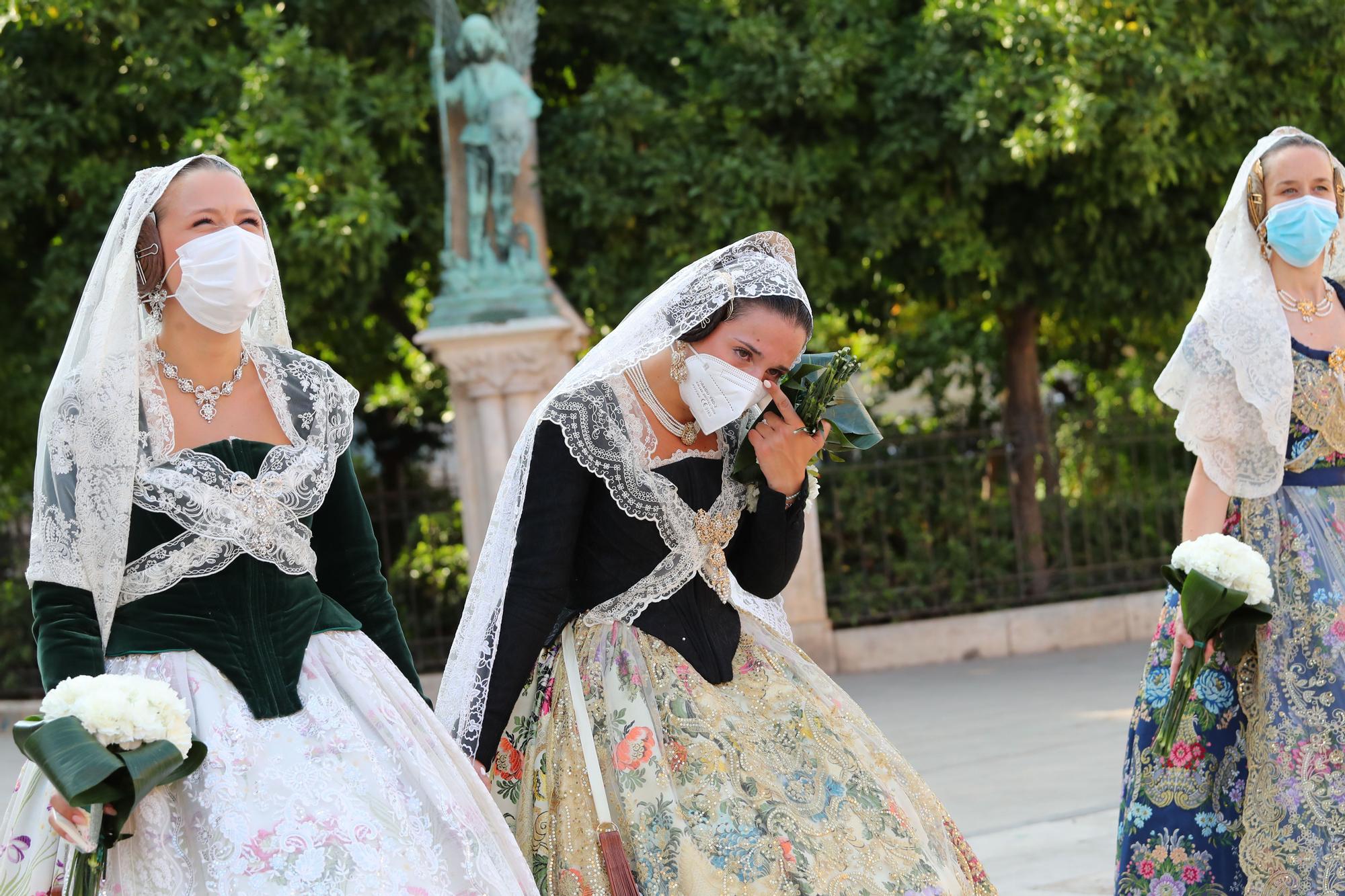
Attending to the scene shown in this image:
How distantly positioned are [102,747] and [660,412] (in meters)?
1.42

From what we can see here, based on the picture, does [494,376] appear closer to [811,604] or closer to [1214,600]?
[811,604]

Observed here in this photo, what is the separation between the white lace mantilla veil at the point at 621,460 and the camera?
337cm

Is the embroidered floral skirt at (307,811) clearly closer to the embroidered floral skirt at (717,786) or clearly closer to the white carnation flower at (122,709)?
the white carnation flower at (122,709)

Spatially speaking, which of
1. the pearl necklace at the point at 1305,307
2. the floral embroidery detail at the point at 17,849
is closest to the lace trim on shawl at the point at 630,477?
the floral embroidery detail at the point at 17,849

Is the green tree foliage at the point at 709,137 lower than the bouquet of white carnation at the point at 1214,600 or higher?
higher

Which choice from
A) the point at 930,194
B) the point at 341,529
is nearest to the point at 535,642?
the point at 341,529

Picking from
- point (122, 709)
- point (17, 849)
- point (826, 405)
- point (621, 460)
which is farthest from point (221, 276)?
point (826, 405)

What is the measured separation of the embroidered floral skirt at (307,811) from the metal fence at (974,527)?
7.85 m

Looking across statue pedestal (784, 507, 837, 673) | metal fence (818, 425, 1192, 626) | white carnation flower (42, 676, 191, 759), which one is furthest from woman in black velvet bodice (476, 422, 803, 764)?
metal fence (818, 425, 1192, 626)

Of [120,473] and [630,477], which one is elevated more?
[120,473]

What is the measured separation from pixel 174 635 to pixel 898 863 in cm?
140

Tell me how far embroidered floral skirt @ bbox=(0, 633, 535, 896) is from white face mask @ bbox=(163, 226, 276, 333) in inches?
23.8

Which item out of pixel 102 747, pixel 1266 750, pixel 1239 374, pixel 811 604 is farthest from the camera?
pixel 811 604

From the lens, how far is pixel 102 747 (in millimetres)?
2471
